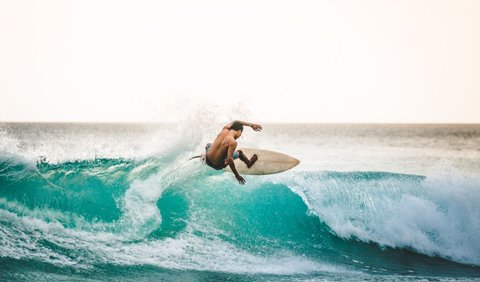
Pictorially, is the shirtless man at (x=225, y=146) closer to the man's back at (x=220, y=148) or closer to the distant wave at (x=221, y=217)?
the man's back at (x=220, y=148)

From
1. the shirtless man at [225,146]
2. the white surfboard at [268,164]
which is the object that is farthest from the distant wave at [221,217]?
the shirtless man at [225,146]

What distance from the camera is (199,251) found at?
756cm

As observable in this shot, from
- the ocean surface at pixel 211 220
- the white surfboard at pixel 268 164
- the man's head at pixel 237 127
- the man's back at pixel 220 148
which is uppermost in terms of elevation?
the man's head at pixel 237 127

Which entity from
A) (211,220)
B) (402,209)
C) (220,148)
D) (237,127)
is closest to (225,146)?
(220,148)

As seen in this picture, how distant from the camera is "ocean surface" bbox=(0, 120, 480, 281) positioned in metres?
6.93

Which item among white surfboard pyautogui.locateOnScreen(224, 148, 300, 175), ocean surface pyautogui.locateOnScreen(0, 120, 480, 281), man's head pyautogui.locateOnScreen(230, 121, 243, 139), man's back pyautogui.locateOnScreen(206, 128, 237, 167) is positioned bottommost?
ocean surface pyautogui.locateOnScreen(0, 120, 480, 281)

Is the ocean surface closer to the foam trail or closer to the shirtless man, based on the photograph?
the foam trail

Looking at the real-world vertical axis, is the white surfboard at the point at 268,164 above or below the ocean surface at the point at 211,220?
above

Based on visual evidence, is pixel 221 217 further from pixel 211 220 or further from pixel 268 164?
pixel 268 164

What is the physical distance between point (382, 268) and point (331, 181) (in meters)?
3.18

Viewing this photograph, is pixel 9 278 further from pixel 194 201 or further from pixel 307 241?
pixel 307 241

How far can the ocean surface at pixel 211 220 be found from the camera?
6.93 meters

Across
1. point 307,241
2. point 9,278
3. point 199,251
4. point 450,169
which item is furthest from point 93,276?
point 450,169

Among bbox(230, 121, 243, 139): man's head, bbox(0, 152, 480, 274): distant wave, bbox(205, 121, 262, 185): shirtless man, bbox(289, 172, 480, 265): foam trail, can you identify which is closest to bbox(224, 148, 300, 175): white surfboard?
bbox(0, 152, 480, 274): distant wave
